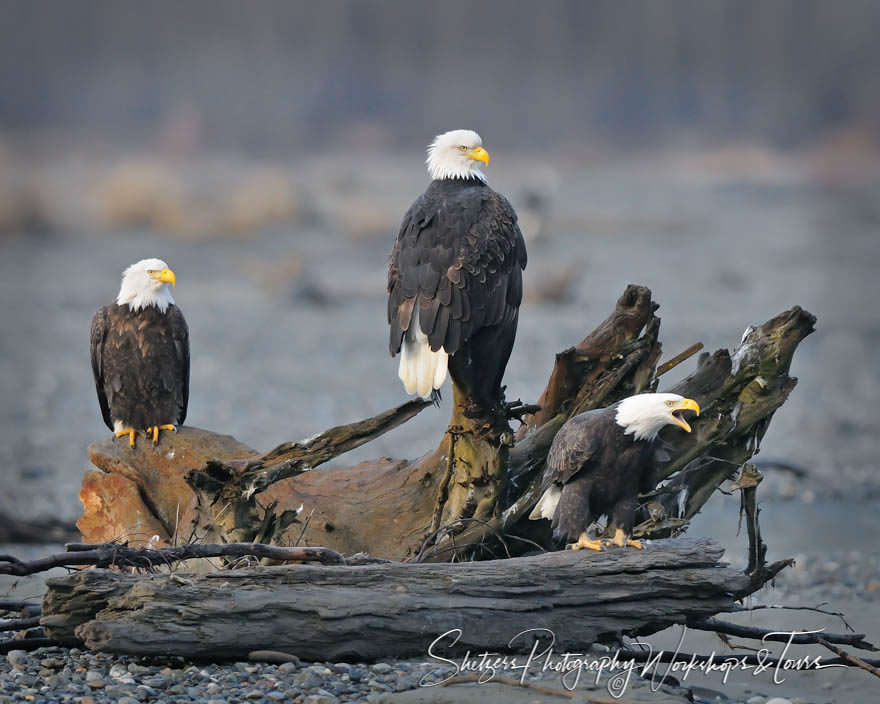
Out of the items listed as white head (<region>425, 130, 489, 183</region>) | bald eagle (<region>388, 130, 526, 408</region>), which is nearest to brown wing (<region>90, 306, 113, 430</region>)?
bald eagle (<region>388, 130, 526, 408</region>)

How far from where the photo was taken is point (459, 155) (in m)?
5.08

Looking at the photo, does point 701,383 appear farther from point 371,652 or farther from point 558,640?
point 371,652

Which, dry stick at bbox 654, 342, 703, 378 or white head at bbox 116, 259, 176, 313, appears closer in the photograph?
dry stick at bbox 654, 342, 703, 378

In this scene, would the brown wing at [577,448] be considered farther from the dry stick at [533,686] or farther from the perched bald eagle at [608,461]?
the dry stick at [533,686]

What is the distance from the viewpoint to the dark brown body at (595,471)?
13.5 feet

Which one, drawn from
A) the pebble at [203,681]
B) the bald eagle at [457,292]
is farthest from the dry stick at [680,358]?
the pebble at [203,681]

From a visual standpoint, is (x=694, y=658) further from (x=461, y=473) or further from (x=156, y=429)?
(x=156, y=429)

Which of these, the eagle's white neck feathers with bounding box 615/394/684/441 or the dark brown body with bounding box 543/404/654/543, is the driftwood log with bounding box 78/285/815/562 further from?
the eagle's white neck feathers with bounding box 615/394/684/441

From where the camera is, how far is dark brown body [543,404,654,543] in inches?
162

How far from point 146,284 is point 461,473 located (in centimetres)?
205

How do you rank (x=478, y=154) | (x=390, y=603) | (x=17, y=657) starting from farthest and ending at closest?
(x=478, y=154)
(x=17, y=657)
(x=390, y=603)

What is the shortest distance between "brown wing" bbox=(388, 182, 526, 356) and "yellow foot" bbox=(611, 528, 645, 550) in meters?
1.02

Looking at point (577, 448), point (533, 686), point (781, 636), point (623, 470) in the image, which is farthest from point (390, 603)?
point (781, 636)

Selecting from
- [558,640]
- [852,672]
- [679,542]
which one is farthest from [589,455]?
[852,672]
